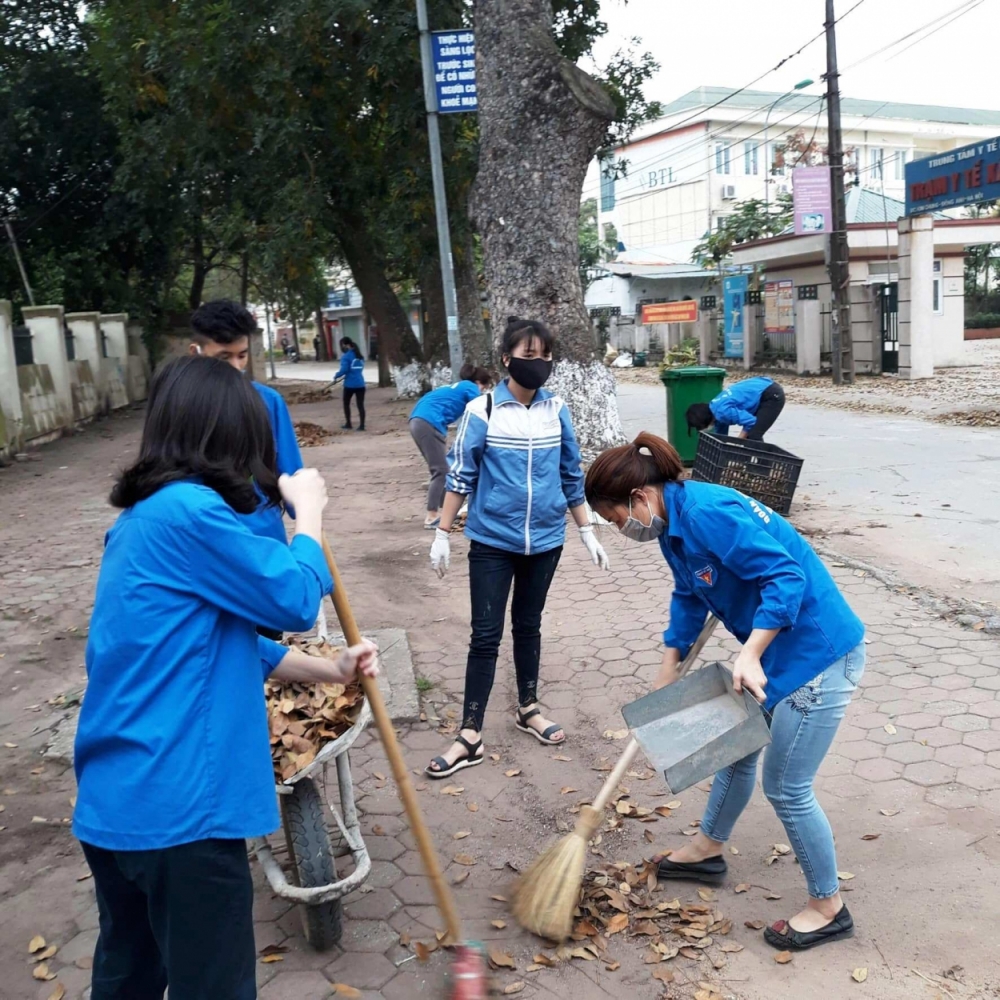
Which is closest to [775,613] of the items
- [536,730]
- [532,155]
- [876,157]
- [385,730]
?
[385,730]

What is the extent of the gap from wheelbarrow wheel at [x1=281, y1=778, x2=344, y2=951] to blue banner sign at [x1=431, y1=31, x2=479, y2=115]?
9.25 meters

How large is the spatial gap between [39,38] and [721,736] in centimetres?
2459

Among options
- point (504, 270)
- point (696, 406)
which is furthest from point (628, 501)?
point (504, 270)

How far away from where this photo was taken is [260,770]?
6.69ft

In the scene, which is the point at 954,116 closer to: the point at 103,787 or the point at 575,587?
the point at 575,587

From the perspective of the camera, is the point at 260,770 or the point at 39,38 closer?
the point at 260,770

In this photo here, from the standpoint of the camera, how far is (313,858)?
118 inches

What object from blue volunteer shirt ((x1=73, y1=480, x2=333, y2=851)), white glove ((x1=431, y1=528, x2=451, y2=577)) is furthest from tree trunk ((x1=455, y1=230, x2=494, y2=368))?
blue volunteer shirt ((x1=73, y1=480, x2=333, y2=851))

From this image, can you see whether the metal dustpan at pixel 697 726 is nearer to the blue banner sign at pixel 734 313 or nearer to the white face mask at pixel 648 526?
the white face mask at pixel 648 526

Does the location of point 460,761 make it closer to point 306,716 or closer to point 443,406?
point 306,716

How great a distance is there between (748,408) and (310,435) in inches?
428

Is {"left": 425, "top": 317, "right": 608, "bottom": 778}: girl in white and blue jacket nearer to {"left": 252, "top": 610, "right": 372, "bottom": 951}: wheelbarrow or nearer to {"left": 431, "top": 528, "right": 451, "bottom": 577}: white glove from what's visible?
{"left": 431, "top": 528, "right": 451, "bottom": 577}: white glove

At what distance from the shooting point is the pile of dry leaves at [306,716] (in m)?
3.06

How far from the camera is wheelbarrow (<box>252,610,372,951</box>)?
9.46ft
